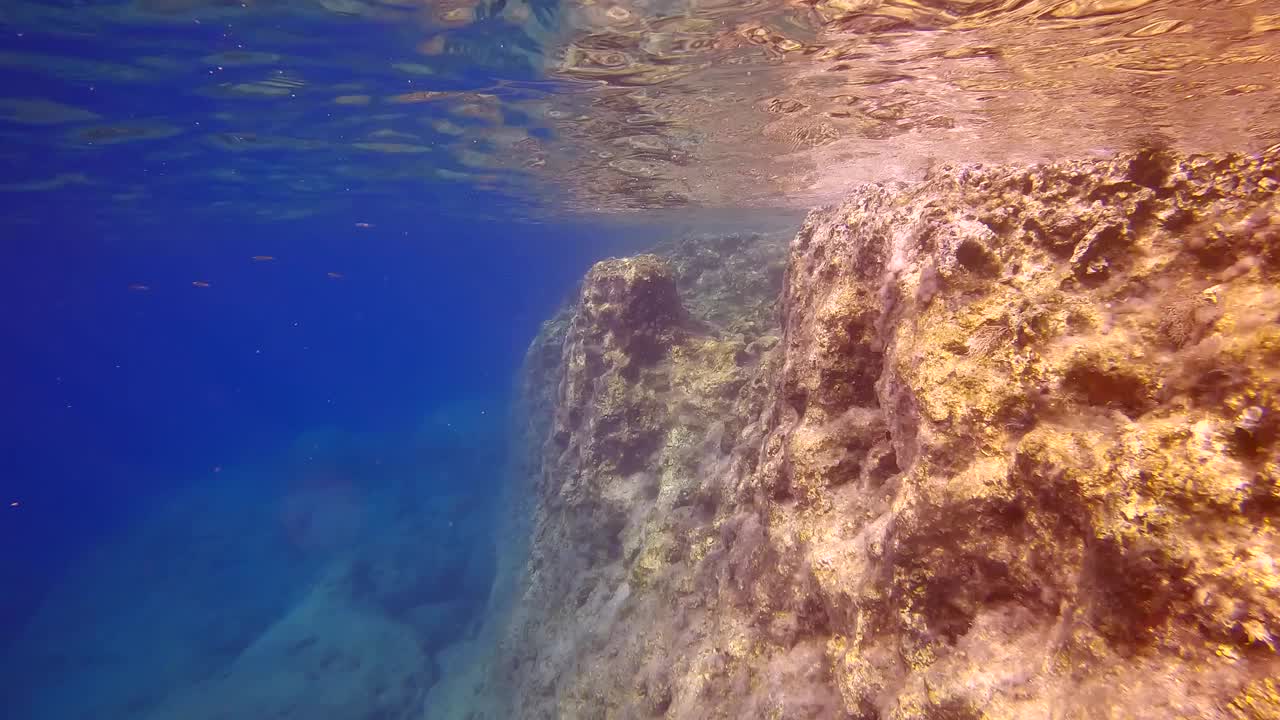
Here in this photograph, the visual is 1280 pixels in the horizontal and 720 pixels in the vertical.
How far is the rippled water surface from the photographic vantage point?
8.80 meters

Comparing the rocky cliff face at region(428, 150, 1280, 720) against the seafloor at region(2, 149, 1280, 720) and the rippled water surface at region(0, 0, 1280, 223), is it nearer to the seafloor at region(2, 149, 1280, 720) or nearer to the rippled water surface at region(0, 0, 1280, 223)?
the seafloor at region(2, 149, 1280, 720)

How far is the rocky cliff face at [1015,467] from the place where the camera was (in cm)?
258

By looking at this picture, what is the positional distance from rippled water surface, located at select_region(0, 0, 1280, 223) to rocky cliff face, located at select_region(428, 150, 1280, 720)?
5.00m

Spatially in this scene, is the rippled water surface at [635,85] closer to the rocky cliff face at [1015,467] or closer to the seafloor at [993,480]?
the seafloor at [993,480]

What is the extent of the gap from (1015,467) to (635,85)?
11.9 m

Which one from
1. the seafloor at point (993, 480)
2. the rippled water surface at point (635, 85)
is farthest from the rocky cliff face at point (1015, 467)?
the rippled water surface at point (635, 85)

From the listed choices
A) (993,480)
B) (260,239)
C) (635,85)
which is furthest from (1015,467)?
(260,239)

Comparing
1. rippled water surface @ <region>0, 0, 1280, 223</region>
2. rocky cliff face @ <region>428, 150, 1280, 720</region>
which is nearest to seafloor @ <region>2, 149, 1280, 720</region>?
rocky cliff face @ <region>428, 150, 1280, 720</region>

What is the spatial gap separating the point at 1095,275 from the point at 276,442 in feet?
227

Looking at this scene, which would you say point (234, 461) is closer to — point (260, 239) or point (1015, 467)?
point (260, 239)

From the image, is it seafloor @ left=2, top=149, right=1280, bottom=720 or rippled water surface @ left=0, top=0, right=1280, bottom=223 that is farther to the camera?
rippled water surface @ left=0, top=0, right=1280, bottom=223

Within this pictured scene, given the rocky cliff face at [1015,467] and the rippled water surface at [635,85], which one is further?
the rippled water surface at [635,85]

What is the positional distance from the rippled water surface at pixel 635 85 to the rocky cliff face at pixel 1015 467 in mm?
5000

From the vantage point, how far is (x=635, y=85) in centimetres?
1284
